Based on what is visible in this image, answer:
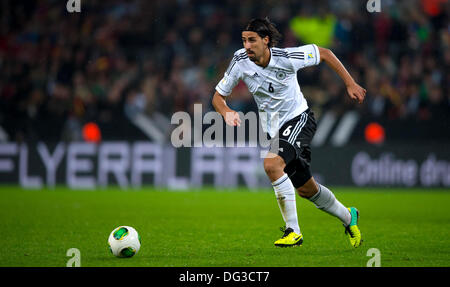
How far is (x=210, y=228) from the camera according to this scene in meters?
8.91

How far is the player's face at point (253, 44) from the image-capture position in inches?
279

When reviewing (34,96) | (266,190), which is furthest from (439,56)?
(34,96)

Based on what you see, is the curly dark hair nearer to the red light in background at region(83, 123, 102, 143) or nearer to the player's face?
the player's face

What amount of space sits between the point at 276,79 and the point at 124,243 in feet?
6.92

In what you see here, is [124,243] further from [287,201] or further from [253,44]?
Result: [253,44]

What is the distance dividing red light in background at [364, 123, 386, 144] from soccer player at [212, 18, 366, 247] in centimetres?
857

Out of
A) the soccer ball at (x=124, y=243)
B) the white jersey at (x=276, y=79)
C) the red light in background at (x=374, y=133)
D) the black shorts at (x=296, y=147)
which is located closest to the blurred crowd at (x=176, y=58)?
the red light in background at (x=374, y=133)

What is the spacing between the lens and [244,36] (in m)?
7.12

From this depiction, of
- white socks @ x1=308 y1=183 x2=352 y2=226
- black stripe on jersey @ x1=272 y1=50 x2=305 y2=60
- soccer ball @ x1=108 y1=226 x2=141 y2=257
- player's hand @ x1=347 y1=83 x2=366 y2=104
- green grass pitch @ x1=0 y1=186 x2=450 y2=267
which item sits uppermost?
black stripe on jersey @ x1=272 y1=50 x2=305 y2=60

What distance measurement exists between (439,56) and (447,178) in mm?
2695

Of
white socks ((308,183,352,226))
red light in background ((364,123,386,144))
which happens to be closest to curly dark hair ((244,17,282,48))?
white socks ((308,183,352,226))

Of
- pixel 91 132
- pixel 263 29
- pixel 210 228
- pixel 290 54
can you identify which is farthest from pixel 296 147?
pixel 91 132

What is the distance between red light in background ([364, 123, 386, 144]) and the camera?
15711 mm

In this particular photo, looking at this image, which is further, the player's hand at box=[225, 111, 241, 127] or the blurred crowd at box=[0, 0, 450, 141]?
the blurred crowd at box=[0, 0, 450, 141]
